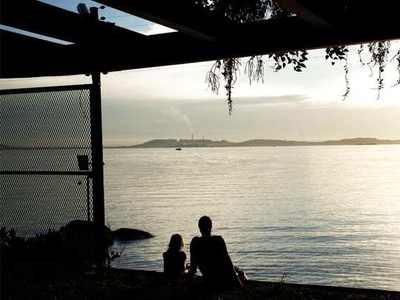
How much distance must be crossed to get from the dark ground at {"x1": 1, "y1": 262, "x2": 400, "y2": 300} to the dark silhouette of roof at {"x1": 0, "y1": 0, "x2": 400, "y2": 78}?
2.92 meters

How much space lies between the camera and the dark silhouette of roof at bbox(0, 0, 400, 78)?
17.2ft

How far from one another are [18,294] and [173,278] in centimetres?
213

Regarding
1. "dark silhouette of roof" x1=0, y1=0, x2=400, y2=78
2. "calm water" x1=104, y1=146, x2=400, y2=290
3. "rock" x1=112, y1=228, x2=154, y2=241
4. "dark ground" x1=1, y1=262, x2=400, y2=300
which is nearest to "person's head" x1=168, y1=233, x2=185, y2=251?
"dark ground" x1=1, y1=262, x2=400, y2=300

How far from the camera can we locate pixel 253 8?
7.00 m

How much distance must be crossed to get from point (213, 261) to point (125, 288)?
1193mm

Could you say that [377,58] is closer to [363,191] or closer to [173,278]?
[173,278]

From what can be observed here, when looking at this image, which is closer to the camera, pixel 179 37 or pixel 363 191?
pixel 179 37

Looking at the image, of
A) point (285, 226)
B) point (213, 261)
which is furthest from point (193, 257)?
point (285, 226)

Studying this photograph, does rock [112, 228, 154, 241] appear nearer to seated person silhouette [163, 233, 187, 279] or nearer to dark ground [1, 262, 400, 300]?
seated person silhouette [163, 233, 187, 279]

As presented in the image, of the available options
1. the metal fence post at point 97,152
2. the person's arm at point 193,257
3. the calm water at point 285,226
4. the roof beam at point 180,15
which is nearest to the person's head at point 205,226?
the person's arm at point 193,257

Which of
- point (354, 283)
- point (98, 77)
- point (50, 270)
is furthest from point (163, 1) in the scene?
point (354, 283)

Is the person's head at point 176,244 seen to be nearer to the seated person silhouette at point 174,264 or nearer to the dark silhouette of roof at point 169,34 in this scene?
the seated person silhouette at point 174,264

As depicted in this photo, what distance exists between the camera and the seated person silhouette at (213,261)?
6867 mm

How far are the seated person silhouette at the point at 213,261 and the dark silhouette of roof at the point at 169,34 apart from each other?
2.42m
